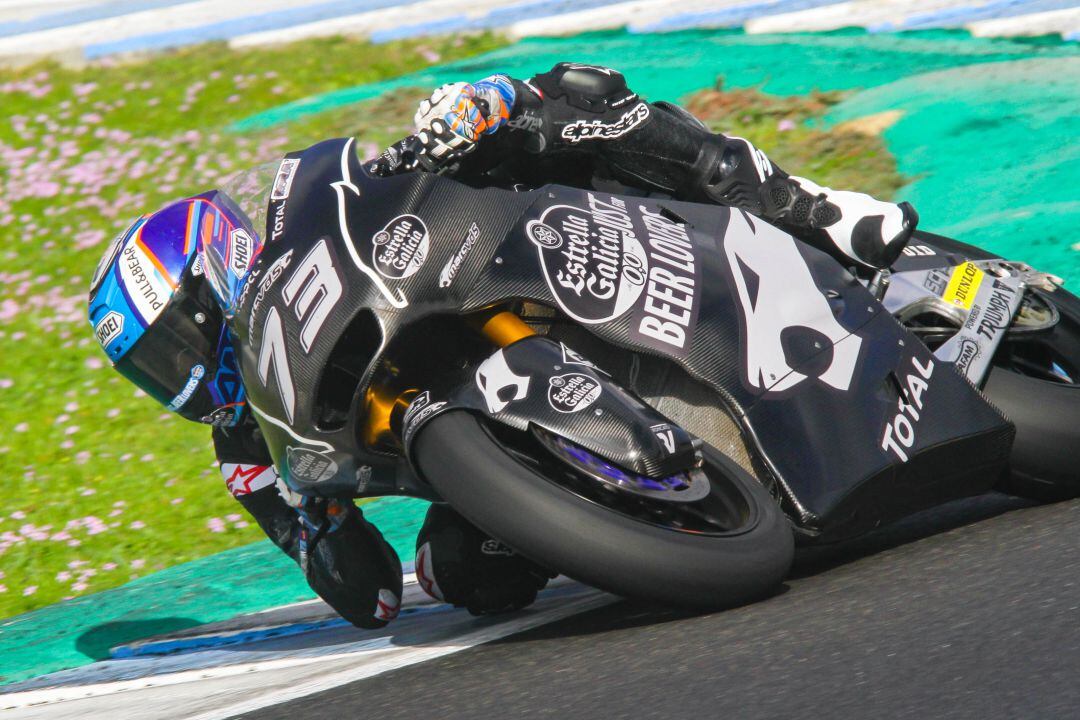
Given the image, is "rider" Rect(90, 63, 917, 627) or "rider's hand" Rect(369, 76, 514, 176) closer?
"rider's hand" Rect(369, 76, 514, 176)

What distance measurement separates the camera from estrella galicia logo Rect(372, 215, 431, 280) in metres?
3.06

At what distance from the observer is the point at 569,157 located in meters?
3.84

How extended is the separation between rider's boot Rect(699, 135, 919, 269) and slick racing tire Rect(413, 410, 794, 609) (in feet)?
3.09

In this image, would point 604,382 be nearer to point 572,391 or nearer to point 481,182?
point 572,391

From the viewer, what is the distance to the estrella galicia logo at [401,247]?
3.06 meters

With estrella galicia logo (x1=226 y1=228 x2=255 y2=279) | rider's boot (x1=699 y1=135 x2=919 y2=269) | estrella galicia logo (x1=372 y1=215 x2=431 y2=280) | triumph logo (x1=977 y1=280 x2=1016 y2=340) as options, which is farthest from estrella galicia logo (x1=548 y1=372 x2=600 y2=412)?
triumph logo (x1=977 y1=280 x2=1016 y2=340)

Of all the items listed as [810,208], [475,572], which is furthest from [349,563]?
[810,208]

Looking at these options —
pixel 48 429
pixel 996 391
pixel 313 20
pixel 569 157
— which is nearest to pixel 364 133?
pixel 313 20

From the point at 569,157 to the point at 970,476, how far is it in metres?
1.30

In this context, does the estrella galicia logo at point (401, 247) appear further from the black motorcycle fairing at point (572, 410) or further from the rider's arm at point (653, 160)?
the rider's arm at point (653, 160)

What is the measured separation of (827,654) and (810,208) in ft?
5.08

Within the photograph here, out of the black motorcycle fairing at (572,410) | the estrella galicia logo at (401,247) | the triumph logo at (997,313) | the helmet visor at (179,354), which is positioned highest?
the estrella galicia logo at (401,247)

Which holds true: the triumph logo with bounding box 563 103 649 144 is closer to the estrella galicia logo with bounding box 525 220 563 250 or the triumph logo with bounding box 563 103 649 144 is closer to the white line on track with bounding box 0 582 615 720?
the estrella galicia logo with bounding box 525 220 563 250

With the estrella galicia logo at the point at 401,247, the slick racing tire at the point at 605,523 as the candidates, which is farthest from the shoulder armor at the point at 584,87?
the slick racing tire at the point at 605,523
